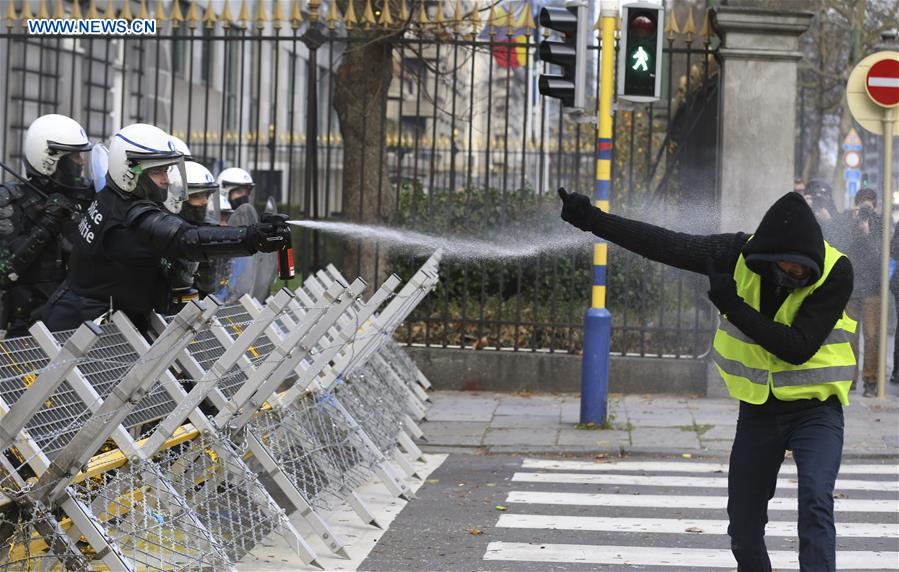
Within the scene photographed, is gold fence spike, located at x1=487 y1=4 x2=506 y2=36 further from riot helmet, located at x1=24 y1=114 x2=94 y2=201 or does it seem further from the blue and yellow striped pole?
riot helmet, located at x1=24 y1=114 x2=94 y2=201

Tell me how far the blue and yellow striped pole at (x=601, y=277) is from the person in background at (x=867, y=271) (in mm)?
3404

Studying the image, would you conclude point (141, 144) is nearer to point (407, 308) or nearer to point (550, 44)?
point (407, 308)

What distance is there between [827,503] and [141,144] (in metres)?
3.57

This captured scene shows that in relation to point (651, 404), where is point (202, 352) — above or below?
above

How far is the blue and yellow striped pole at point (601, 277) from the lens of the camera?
10.5 metres

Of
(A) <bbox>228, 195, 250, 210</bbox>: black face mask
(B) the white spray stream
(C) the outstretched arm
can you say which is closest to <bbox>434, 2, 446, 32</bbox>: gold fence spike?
(B) the white spray stream

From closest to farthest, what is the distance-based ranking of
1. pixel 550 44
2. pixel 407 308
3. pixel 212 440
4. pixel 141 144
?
pixel 212 440 < pixel 141 144 < pixel 407 308 < pixel 550 44

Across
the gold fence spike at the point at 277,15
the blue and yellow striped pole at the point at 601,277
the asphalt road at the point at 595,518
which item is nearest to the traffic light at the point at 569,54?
the blue and yellow striped pole at the point at 601,277

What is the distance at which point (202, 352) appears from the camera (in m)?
6.84

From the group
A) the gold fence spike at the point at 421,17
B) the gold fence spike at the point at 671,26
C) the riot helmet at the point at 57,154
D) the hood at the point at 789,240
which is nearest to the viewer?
the hood at the point at 789,240

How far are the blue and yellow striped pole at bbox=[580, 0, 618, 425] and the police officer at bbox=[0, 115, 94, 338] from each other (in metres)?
3.86

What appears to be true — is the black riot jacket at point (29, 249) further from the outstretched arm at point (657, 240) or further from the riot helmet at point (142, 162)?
the outstretched arm at point (657, 240)

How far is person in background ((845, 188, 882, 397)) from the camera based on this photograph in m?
13.0

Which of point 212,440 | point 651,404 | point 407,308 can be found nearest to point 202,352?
point 212,440
